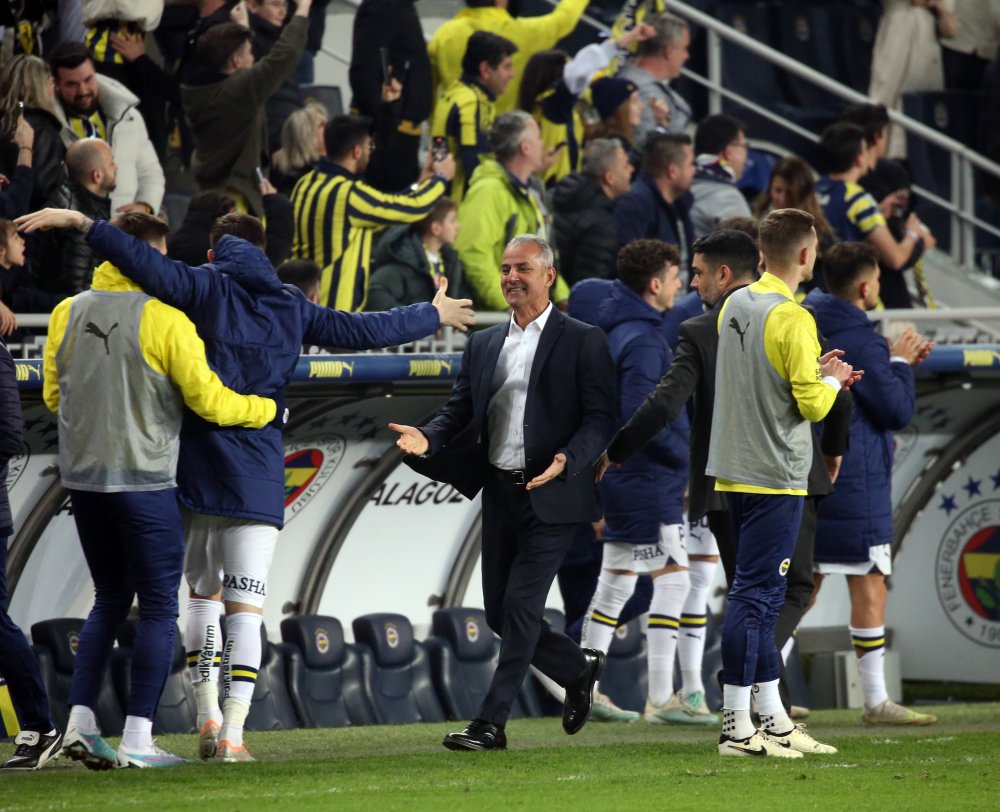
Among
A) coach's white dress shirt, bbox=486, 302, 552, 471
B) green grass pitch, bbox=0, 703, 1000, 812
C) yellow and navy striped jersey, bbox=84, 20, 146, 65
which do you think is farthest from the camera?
yellow and navy striped jersey, bbox=84, 20, 146, 65

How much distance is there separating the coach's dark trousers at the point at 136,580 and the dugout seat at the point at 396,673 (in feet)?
9.20

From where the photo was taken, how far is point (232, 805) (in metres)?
5.87

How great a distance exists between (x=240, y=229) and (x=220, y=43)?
3.20 meters

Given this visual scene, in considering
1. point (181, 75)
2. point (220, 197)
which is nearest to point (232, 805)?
point (220, 197)

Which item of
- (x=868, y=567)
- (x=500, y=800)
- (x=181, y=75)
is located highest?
(x=181, y=75)

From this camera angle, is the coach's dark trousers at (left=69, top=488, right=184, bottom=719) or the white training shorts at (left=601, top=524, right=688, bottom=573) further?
the white training shorts at (left=601, top=524, right=688, bottom=573)

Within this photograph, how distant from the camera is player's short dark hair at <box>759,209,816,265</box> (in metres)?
7.21

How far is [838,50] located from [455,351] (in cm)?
731

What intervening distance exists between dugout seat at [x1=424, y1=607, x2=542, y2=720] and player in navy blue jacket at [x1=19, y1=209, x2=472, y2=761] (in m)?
2.60

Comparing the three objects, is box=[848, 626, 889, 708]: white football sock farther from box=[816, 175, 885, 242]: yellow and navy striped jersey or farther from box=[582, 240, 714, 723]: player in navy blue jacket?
box=[816, 175, 885, 242]: yellow and navy striped jersey

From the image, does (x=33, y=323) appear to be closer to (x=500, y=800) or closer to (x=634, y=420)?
(x=634, y=420)

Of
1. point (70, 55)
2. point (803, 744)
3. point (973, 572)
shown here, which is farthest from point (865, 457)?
point (70, 55)

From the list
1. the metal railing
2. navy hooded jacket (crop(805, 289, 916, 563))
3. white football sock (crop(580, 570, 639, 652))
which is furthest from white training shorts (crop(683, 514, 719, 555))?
the metal railing

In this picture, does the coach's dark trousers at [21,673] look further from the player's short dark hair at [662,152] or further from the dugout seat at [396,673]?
the player's short dark hair at [662,152]
